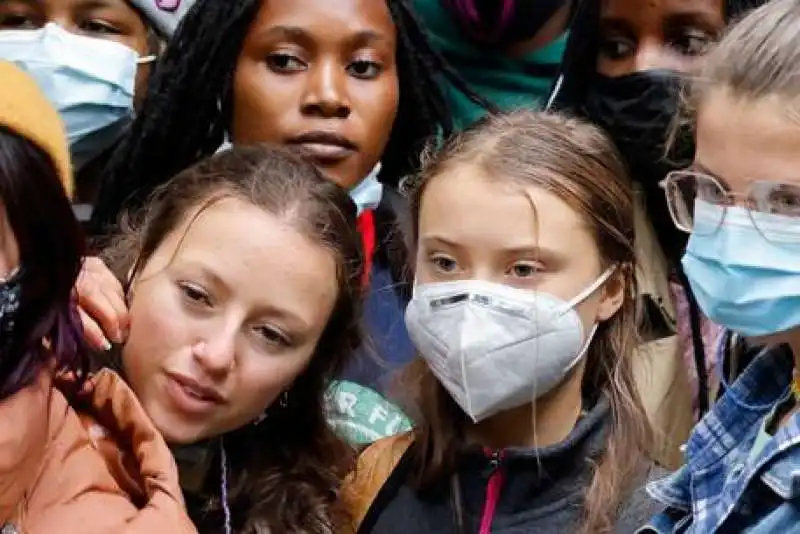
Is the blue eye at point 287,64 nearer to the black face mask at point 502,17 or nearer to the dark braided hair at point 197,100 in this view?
the dark braided hair at point 197,100

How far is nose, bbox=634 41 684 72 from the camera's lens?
293 cm

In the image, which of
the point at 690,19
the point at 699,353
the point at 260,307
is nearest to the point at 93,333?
the point at 260,307

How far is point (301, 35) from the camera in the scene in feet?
9.49

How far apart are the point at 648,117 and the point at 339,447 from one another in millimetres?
1033

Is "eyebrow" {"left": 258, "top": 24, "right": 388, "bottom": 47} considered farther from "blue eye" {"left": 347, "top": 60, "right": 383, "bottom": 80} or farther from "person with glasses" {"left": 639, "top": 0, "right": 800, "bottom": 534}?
"person with glasses" {"left": 639, "top": 0, "right": 800, "bottom": 534}

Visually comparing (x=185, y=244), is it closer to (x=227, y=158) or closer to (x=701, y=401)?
(x=227, y=158)

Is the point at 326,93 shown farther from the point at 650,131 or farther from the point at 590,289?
the point at 590,289

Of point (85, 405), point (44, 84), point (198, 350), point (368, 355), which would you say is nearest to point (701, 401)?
point (368, 355)

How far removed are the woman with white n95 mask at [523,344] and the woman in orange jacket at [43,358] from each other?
570 millimetres

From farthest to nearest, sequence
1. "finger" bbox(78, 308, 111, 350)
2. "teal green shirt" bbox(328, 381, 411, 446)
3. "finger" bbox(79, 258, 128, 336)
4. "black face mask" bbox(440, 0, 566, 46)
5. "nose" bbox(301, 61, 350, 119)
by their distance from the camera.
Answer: "black face mask" bbox(440, 0, 566, 46) < "nose" bbox(301, 61, 350, 119) < "teal green shirt" bbox(328, 381, 411, 446) < "finger" bbox(79, 258, 128, 336) < "finger" bbox(78, 308, 111, 350)

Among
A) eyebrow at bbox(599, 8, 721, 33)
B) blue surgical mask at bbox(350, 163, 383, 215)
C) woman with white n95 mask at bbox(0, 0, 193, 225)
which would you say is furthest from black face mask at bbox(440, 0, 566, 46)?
woman with white n95 mask at bbox(0, 0, 193, 225)

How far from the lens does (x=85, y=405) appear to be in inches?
78.4

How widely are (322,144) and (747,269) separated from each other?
1.30 m

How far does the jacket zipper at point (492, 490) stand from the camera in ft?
7.22
